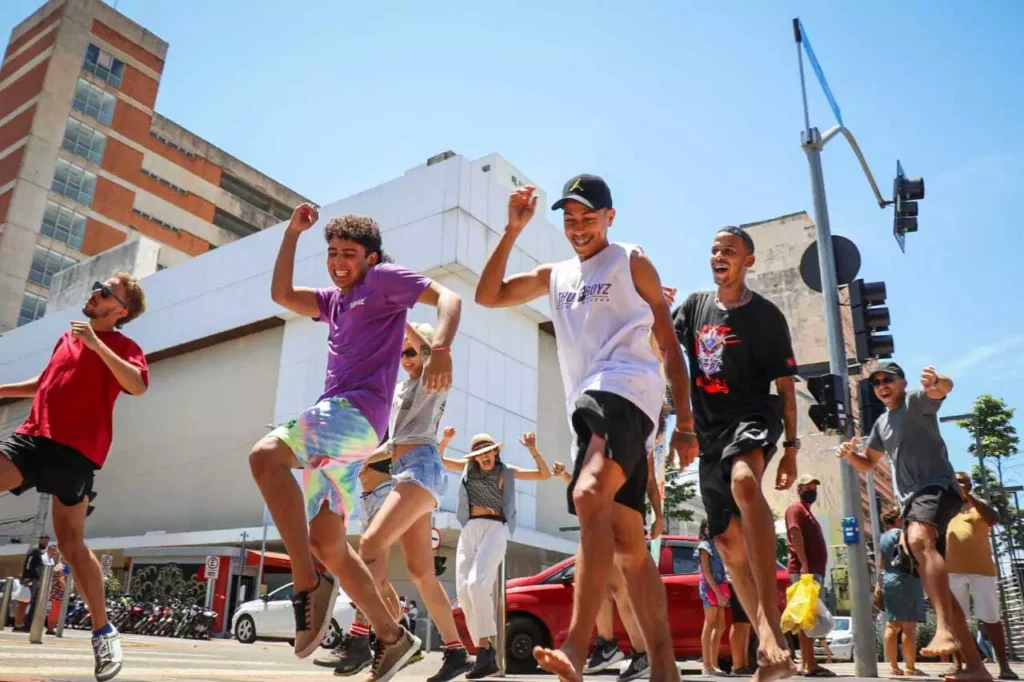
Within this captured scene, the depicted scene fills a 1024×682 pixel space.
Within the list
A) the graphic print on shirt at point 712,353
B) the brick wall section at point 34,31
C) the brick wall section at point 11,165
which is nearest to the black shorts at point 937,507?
the graphic print on shirt at point 712,353

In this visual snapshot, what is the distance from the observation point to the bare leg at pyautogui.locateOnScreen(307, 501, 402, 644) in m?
3.35

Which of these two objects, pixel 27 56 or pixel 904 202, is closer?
pixel 904 202

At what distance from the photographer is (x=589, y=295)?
3230mm

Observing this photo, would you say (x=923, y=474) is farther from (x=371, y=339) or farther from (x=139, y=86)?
(x=139, y=86)

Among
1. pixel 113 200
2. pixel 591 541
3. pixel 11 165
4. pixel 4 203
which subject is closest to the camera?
pixel 591 541

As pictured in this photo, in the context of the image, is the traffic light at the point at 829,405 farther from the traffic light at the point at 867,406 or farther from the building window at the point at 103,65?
the building window at the point at 103,65

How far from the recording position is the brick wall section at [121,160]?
55.6 m

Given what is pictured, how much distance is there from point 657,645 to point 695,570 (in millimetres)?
6983

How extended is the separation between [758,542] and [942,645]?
4.60 feet

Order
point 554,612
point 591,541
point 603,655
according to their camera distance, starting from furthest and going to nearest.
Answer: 1. point 554,612
2. point 603,655
3. point 591,541

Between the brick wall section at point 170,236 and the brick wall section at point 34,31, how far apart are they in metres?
13.8

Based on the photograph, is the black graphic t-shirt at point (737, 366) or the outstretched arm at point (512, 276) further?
the black graphic t-shirt at point (737, 366)

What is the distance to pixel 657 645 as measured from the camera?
3041 mm

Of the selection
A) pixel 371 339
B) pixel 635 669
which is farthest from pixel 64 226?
pixel 635 669
